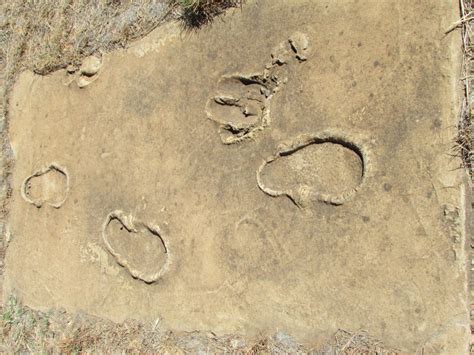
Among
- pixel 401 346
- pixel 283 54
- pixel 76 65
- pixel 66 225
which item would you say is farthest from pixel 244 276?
pixel 76 65

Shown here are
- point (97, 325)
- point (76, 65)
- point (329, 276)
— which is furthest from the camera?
point (76, 65)

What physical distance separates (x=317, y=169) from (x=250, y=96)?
1.47ft

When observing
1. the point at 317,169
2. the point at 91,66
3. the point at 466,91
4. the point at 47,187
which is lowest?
the point at 47,187

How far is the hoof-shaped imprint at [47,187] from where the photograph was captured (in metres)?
3.06

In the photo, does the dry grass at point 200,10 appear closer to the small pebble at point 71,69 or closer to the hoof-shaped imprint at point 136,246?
the small pebble at point 71,69

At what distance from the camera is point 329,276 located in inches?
82.1

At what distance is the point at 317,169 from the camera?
2.14 meters

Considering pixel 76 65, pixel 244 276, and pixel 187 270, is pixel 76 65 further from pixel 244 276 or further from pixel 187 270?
pixel 244 276

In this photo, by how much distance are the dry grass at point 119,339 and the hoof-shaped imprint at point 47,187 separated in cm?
62

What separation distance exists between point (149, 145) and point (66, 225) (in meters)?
0.73

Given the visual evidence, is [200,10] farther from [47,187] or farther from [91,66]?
[47,187]

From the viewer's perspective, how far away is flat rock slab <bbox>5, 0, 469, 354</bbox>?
1.88 meters

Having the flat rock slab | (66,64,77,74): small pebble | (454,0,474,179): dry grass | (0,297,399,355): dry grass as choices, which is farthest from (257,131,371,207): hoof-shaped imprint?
(66,64,77,74): small pebble

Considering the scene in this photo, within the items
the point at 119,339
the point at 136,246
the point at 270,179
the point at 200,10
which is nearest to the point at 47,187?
the point at 136,246
